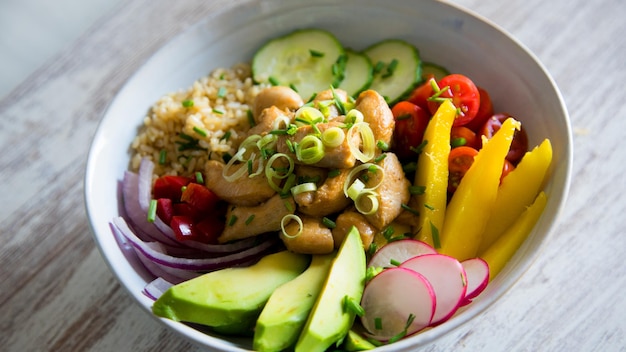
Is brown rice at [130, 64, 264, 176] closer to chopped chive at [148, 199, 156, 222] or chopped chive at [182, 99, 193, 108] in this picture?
chopped chive at [182, 99, 193, 108]

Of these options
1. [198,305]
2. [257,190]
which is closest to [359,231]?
[257,190]

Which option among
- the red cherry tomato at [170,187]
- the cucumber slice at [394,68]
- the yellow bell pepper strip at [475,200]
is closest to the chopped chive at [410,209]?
the yellow bell pepper strip at [475,200]

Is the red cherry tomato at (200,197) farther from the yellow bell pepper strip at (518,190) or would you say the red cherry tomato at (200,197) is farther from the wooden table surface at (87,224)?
the yellow bell pepper strip at (518,190)

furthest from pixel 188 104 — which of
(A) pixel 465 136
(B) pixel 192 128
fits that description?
(A) pixel 465 136

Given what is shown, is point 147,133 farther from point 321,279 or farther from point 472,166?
point 472,166

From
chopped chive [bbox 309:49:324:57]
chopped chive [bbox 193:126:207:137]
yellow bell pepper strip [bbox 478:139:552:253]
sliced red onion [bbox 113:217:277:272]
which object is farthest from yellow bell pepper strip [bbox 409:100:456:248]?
chopped chive [bbox 193:126:207:137]

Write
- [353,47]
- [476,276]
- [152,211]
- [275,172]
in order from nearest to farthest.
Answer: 1. [476,276]
2. [275,172]
3. [152,211]
4. [353,47]

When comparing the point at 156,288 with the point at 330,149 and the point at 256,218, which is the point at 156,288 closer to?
the point at 256,218
